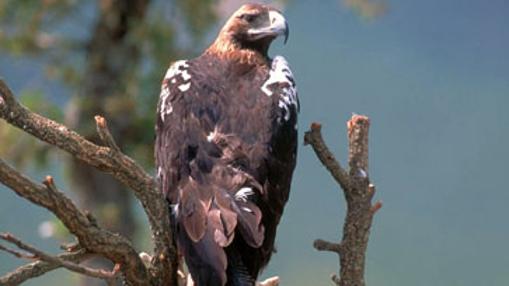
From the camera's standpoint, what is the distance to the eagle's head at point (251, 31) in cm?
550

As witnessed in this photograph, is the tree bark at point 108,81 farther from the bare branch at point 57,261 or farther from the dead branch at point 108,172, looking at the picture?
the bare branch at point 57,261

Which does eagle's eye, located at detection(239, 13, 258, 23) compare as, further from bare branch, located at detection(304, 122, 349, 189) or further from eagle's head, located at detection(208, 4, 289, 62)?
bare branch, located at detection(304, 122, 349, 189)

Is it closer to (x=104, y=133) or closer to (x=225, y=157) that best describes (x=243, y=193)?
(x=225, y=157)

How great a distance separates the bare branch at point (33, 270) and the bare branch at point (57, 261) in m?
0.06

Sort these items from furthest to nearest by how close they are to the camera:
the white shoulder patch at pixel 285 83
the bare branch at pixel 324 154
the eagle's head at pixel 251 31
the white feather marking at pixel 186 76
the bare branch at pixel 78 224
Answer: the eagle's head at pixel 251 31
the white feather marking at pixel 186 76
the white shoulder patch at pixel 285 83
the bare branch at pixel 324 154
the bare branch at pixel 78 224

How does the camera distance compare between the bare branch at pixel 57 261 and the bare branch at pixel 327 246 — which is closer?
the bare branch at pixel 57 261

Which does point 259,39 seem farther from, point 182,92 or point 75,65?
point 75,65

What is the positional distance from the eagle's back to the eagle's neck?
9cm

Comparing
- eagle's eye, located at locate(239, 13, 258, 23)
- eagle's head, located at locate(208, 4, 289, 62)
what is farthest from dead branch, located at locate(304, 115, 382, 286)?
eagle's eye, located at locate(239, 13, 258, 23)

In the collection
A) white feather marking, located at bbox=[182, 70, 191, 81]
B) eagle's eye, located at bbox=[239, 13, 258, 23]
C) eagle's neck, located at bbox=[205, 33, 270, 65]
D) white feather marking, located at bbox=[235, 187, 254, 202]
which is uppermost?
eagle's eye, located at bbox=[239, 13, 258, 23]

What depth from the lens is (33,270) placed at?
3.92 meters

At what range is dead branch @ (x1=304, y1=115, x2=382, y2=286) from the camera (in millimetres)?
4262

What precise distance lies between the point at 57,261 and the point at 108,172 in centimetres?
40

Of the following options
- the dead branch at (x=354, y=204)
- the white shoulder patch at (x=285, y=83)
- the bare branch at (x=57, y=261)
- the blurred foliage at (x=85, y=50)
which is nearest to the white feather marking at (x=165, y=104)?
the white shoulder patch at (x=285, y=83)
